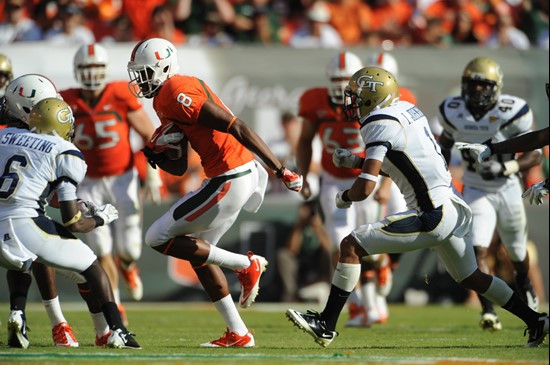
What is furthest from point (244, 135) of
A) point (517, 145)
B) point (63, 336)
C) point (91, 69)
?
point (91, 69)

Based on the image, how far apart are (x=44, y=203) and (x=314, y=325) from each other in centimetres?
189

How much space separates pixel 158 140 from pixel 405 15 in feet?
30.4

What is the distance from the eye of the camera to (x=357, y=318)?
9.68 metres

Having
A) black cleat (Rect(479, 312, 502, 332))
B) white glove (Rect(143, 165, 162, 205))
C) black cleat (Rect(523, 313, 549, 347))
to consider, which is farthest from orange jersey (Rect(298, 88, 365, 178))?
black cleat (Rect(523, 313, 549, 347))

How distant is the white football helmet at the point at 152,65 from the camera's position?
7.22m

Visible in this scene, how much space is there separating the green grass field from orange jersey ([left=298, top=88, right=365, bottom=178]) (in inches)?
57.4

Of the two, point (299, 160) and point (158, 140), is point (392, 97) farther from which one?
point (299, 160)

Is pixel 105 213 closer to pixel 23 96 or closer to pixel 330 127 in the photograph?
pixel 23 96

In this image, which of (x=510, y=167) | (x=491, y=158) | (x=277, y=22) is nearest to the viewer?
(x=510, y=167)

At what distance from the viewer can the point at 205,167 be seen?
7.25 metres

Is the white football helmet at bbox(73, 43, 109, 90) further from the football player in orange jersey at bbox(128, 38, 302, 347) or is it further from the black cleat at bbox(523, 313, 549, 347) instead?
the black cleat at bbox(523, 313, 549, 347)

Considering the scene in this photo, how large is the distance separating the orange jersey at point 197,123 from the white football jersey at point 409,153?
3.03ft

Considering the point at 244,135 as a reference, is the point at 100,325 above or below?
below

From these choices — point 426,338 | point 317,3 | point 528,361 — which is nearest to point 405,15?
point 317,3
